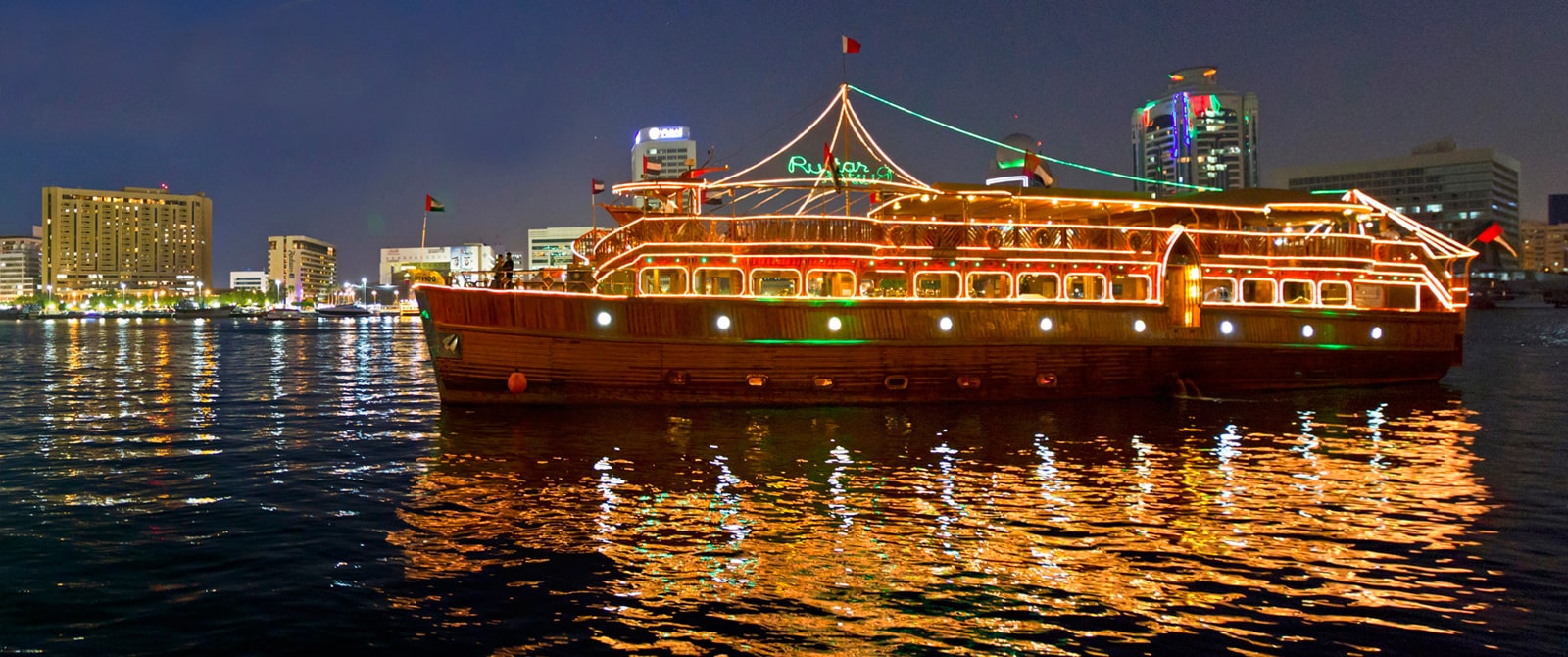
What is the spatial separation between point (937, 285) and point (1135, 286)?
601 cm

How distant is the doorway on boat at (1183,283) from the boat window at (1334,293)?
5383mm

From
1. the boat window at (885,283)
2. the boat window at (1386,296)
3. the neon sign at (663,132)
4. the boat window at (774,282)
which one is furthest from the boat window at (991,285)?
the neon sign at (663,132)

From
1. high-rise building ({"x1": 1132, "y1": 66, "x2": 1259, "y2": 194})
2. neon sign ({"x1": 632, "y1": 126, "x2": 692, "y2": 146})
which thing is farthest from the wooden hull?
high-rise building ({"x1": 1132, "y1": 66, "x2": 1259, "y2": 194})

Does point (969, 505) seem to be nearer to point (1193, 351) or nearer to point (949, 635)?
point (949, 635)

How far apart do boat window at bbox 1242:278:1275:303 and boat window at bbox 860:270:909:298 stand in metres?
11.1

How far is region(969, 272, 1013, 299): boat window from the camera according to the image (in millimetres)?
26656

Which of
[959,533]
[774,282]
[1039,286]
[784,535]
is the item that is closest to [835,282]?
[774,282]

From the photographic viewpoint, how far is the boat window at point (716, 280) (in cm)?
2484

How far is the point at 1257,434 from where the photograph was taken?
20.7 meters

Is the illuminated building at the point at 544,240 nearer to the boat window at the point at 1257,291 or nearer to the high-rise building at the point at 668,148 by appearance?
the high-rise building at the point at 668,148

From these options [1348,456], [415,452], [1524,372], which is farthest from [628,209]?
→ [1524,372]

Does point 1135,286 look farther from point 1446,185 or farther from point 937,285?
point 1446,185

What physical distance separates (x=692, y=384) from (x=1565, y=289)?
192306 mm

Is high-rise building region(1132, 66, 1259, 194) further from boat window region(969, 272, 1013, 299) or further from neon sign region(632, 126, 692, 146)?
boat window region(969, 272, 1013, 299)
